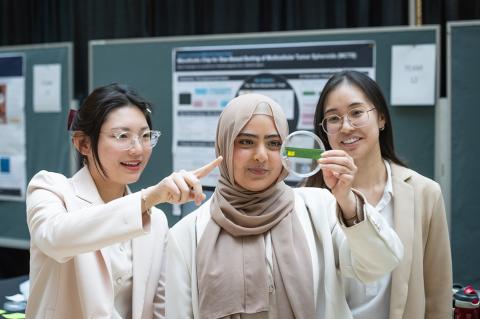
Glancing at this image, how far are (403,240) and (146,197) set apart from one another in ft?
2.90

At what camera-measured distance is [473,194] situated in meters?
3.22

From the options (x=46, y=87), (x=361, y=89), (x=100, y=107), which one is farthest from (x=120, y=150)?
(x=46, y=87)

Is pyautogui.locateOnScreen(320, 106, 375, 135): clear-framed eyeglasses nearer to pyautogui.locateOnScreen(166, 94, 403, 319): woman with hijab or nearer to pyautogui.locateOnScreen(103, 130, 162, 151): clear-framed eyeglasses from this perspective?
pyautogui.locateOnScreen(166, 94, 403, 319): woman with hijab

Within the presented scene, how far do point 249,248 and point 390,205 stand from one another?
0.59 meters

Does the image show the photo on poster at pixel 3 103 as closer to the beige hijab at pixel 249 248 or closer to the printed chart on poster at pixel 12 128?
the printed chart on poster at pixel 12 128

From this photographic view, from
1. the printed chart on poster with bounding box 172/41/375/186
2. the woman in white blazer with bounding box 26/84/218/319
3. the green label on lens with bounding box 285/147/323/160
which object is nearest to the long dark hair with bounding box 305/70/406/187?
the green label on lens with bounding box 285/147/323/160

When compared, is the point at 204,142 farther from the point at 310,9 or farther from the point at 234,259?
the point at 234,259

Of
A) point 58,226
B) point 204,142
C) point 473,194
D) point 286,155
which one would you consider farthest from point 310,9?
point 58,226

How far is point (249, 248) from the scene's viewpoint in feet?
5.55

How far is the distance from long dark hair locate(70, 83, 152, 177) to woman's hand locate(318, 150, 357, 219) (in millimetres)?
726

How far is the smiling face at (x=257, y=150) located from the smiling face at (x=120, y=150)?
35 centimetres

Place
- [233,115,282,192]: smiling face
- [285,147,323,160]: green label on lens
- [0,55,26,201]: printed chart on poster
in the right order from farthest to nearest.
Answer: [0,55,26,201]: printed chart on poster, [233,115,282,192]: smiling face, [285,147,323,160]: green label on lens

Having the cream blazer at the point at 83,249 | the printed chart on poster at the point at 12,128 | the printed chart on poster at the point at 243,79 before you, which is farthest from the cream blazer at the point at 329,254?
the printed chart on poster at the point at 12,128

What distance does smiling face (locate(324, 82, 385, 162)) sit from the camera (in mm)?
1963
